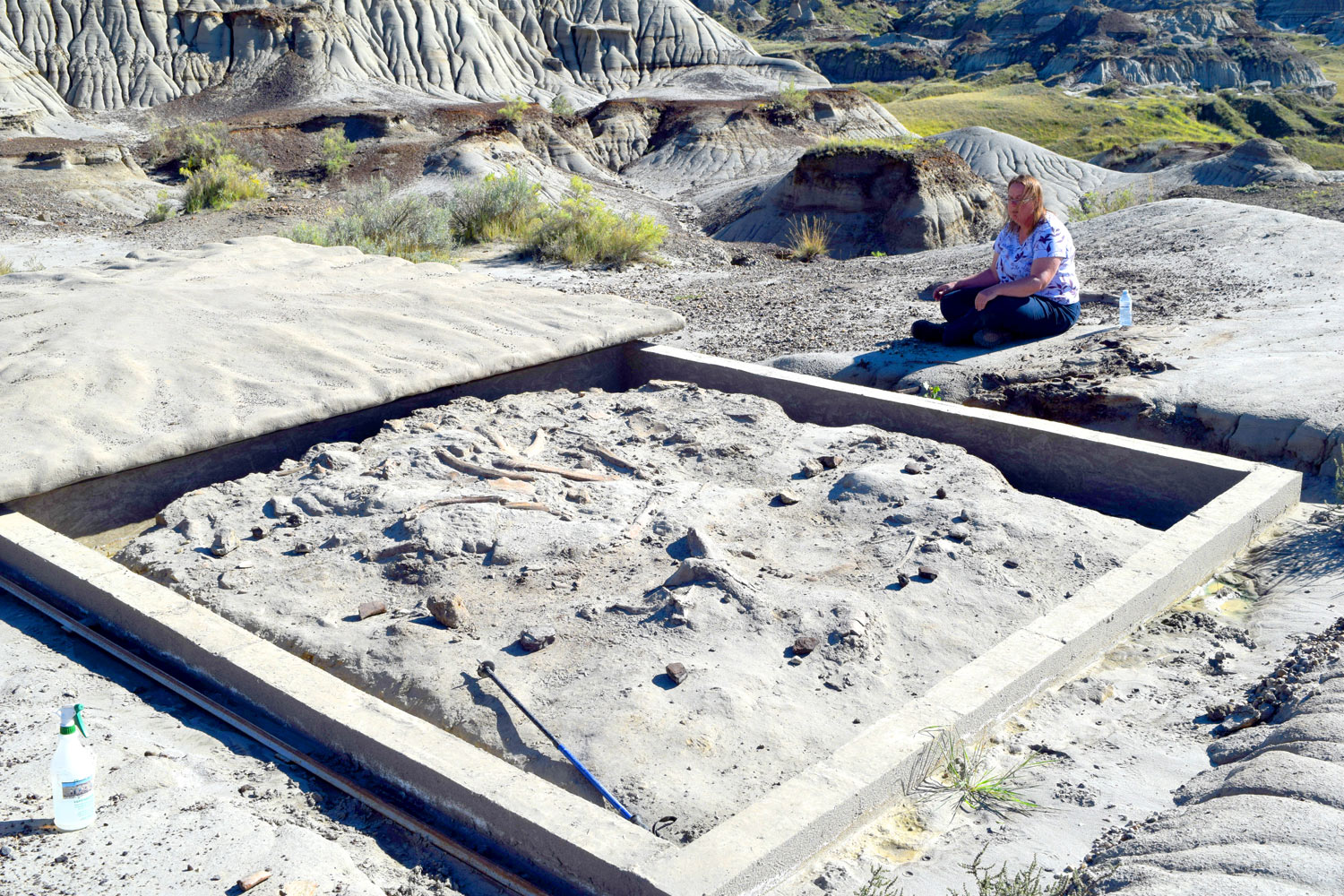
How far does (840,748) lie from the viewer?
2.73 meters

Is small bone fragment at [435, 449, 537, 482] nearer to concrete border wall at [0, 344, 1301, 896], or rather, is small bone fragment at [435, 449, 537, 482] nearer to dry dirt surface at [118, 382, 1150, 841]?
dry dirt surface at [118, 382, 1150, 841]

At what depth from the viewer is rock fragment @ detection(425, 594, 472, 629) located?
3514 millimetres

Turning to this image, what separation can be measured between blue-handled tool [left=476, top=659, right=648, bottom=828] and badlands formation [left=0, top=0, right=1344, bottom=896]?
44 mm

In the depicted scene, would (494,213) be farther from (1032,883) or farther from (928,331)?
(1032,883)

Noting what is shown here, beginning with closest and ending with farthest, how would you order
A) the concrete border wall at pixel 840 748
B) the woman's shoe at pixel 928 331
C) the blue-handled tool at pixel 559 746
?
1. the concrete border wall at pixel 840 748
2. the blue-handled tool at pixel 559 746
3. the woman's shoe at pixel 928 331

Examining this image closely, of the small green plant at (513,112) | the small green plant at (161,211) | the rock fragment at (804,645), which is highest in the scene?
the small green plant at (513,112)

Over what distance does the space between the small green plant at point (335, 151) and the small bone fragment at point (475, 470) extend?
52.6 ft

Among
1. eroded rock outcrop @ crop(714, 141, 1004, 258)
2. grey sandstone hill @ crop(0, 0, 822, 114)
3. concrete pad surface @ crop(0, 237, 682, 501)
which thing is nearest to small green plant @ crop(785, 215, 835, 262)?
eroded rock outcrop @ crop(714, 141, 1004, 258)

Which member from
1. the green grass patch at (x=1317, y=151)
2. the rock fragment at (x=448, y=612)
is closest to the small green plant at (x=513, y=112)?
the rock fragment at (x=448, y=612)

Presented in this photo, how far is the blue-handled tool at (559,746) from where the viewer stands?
104 inches

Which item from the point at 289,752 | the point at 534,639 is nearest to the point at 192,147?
the point at 534,639

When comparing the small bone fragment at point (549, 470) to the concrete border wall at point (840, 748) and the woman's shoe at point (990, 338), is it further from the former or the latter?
the woman's shoe at point (990, 338)

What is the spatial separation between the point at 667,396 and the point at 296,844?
3594 millimetres

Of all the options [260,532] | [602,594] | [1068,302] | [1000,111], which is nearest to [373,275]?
[260,532]
